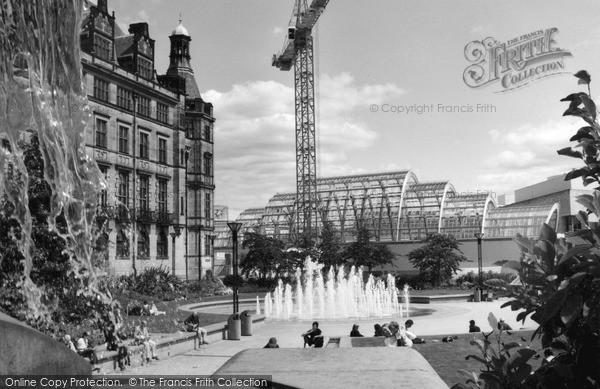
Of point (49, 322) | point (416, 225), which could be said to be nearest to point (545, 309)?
point (49, 322)

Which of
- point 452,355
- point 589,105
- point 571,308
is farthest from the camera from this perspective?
point 452,355

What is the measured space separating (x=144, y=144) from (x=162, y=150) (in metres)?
2.58

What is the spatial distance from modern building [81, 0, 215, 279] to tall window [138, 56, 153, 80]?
84 mm

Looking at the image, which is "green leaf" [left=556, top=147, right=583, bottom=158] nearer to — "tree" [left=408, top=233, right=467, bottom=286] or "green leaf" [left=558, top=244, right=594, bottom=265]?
"green leaf" [left=558, top=244, right=594, bottom=265]

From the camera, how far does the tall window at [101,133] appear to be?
44.9 meters

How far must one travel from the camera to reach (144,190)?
164 ft

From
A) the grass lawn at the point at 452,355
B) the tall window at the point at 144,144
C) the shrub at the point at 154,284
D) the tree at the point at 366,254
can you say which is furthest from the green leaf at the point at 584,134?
the tree at the point at 366,254

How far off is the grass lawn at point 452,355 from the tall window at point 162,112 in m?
37.8

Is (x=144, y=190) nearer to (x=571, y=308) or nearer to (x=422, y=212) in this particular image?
(x=422, y=212)

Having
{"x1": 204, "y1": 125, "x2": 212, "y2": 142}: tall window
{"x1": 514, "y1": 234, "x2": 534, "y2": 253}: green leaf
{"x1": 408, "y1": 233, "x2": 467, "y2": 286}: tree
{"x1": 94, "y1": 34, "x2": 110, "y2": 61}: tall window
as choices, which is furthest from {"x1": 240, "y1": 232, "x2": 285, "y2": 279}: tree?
{"x1": 514, "y1": 234, "x2": 534, "y2": 253}: green leaf

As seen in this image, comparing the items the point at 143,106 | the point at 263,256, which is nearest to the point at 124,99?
the point at 143,106

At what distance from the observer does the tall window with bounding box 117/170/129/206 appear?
154 ft

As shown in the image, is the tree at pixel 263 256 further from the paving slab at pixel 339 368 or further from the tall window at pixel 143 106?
the paving slab at pixel 339 368

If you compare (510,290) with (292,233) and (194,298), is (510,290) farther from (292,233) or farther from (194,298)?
(292,233)
